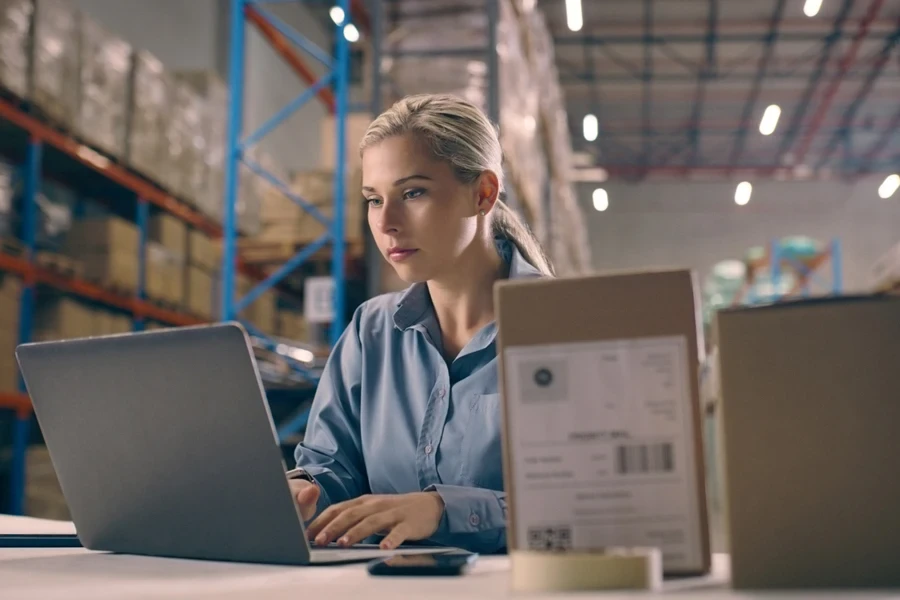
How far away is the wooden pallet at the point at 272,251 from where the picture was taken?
6305 millimetres

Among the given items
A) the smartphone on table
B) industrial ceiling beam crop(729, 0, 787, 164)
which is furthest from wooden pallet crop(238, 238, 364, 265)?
industrial ceiling beam crop(729, 0, 787, 164)

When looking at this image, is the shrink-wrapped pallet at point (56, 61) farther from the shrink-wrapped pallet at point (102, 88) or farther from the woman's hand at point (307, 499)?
the woman's hand at point (307, 499)

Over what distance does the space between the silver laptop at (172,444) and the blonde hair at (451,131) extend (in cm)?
86

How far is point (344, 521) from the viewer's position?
54.0 inches

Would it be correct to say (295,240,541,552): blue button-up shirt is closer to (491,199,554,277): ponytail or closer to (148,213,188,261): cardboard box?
(491,199,554,277): ponytail

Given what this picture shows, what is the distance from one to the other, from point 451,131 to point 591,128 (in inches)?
523

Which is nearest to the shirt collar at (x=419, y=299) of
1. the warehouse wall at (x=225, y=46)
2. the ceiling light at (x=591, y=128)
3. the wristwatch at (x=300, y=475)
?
the wristwatch at (x=300, y=475)

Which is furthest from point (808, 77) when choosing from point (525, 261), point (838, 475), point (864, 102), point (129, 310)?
point (838, 475)

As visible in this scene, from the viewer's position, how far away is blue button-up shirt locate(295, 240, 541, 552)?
178cm

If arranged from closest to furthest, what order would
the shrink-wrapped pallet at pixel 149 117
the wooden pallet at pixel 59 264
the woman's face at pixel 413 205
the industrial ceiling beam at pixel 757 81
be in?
1. the woman's face at pixel 413 205
2. the wooden pallet at pixel 59 264
3. the shrink-wrapped pallet at pixel 149 117
4. the industrial ceiling beam at pixel 757 81

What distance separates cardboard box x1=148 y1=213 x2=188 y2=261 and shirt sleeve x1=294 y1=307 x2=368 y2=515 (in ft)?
17.9

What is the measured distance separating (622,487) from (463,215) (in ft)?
3.48

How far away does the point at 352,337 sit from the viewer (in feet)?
6.55

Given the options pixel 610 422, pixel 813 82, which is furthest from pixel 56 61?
pixel 813 82
